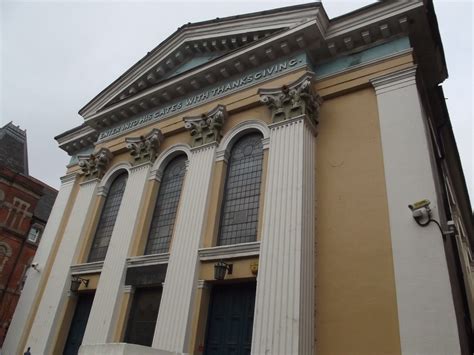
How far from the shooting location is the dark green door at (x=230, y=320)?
897 cm

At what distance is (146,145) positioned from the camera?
13781 millimetres

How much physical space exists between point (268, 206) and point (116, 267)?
537cm

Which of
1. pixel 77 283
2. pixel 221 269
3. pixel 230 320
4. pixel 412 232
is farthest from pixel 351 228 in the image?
pixel 77 283

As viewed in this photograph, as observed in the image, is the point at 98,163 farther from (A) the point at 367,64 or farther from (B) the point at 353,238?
(B) the point at 353,238

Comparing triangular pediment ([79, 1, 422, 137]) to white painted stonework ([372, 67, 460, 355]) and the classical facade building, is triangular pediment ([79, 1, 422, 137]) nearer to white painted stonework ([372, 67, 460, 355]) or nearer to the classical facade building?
the classical facade building

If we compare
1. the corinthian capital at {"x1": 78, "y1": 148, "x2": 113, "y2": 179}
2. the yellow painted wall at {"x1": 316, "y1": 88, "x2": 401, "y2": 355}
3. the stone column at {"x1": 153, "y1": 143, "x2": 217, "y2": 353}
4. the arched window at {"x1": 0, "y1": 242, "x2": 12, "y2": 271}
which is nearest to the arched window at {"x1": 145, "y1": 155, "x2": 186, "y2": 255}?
the stone column at {"x1": 153, "y1": 143, "x2": 217, "y2": 353}

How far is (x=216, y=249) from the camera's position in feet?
33.1

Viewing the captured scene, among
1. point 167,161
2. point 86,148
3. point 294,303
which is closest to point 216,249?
point 294,303

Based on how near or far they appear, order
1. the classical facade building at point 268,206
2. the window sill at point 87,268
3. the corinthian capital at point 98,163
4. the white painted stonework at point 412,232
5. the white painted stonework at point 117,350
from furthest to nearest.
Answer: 1. the corinthian capital at point 98,163
2. the window sill at point 87,268
3. the classical facade building at point 268,206
4. the white painted stonework at point 412,232
5. the white painted stonework at point 117,350

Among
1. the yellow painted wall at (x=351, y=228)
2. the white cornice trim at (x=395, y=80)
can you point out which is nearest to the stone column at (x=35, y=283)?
the yellow painted wall at (x=351, y=228)

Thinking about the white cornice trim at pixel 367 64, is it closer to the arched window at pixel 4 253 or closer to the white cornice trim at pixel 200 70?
the white cornice trim at pixel 200 70

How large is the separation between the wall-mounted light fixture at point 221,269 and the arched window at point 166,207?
8.60 ft

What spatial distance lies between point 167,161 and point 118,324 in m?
5.43

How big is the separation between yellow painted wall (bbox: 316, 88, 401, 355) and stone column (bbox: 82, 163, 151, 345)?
5.99 m
